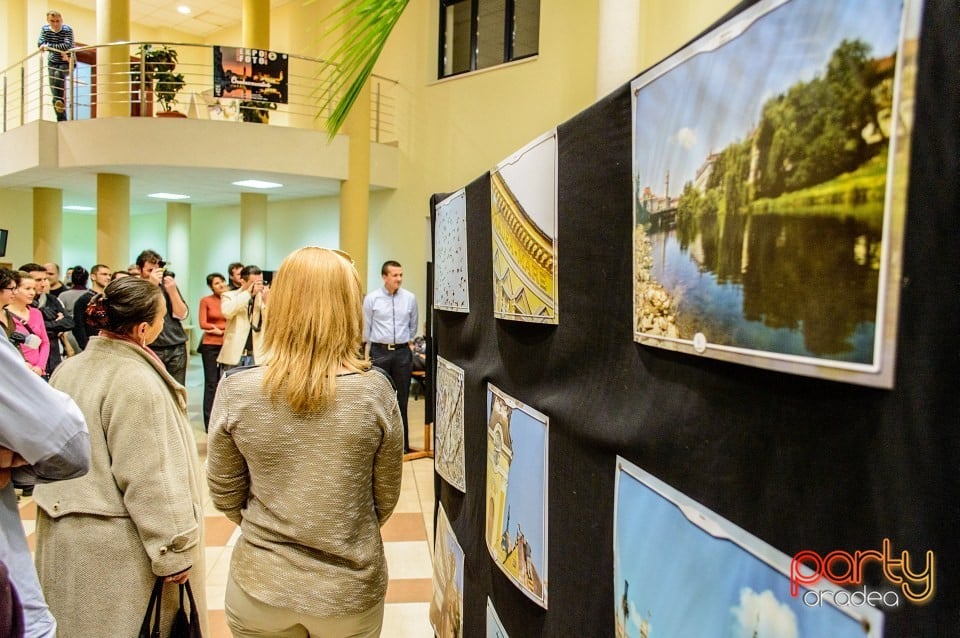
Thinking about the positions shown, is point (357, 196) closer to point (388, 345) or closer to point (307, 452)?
point (388, 345)

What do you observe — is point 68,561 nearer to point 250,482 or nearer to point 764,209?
point 250,482

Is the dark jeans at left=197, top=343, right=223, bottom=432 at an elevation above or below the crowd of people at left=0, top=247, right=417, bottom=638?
below

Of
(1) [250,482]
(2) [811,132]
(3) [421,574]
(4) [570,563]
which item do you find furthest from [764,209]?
(3) [421,574]

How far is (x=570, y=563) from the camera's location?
3.40 feet

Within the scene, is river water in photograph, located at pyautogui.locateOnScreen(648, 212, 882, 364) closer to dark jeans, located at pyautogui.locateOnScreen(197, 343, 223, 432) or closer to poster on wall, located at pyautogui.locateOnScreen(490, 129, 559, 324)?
poster on wall, located at pyautogui.locateOnScreen(490, 129, 559, 324)

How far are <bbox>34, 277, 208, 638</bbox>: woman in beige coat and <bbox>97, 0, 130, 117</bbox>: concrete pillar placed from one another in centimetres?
908

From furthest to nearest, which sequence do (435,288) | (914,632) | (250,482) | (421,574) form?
1. (421,574)
2. (435,288)
3. (250,482)
4. (914,632)

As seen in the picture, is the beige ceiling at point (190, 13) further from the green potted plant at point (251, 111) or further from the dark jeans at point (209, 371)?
the dark jeans at point (209, 371)

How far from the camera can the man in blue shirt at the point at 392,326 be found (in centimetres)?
580

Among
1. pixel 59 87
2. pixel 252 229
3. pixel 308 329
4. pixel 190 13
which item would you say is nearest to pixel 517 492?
pixel 308 329

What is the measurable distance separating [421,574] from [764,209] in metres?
3.32

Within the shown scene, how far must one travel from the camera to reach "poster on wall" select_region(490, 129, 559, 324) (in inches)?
43.5

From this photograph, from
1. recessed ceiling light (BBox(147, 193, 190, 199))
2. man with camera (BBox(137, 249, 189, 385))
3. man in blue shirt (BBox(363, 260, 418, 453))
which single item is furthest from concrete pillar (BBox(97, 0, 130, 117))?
man in blue shirt (BBox(363, 260, 418, 453))

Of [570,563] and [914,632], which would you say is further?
[570,563]
